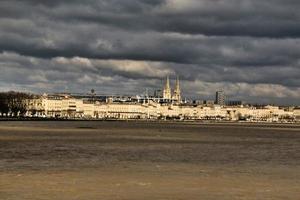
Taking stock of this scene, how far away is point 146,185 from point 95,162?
11789mm

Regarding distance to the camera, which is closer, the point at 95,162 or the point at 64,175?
the point at 64,175

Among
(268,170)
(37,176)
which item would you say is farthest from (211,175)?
(37,176)

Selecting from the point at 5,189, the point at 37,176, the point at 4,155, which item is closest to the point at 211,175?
the point at 37,176

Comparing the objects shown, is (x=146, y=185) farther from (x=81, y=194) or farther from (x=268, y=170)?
(x=268, y=170)

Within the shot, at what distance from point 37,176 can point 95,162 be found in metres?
8.82

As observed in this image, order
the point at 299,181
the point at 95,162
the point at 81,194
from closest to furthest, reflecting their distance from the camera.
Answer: the point at 81,194
the point at 299,181
the point at 95,162

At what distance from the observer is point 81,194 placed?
21047 mm

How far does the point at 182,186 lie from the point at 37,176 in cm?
656

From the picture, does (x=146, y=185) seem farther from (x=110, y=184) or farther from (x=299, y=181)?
(x=299, y=181)

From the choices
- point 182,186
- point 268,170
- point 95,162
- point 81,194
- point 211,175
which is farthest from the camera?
point 95,162

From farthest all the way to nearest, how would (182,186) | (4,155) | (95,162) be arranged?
1. (4,155)
2. (95,162)
3. (182,186)

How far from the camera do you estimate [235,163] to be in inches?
1438

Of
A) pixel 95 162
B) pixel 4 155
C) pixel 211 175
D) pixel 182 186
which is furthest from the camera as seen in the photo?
pixel 4 155

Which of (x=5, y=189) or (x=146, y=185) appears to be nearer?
(x=5, y=189)
